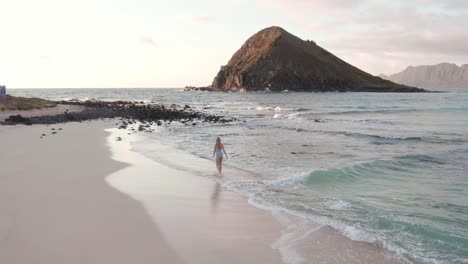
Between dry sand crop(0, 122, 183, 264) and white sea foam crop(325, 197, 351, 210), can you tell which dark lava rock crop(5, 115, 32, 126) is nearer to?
dry sand crop(0, 122, 183, 264)

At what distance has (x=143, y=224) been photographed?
8.95 m

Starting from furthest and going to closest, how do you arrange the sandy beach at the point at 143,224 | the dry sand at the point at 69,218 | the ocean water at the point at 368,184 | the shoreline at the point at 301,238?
1. the ocean water at the point at 368,184
2. the shoreline at the point at 301,238
3. the sandy beach at the point at 143,224
4. the dry sand at the point at 69,218

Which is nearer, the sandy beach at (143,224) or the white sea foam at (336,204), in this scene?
the sandy beach at (143,224)

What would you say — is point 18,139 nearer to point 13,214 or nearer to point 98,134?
Answer: point 98,134

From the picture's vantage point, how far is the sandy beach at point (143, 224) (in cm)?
736

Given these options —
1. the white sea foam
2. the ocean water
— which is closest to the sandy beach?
the ocean water

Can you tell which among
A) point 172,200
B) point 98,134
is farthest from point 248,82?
point 172,200

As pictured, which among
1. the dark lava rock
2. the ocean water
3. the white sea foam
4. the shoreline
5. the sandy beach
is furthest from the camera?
the dark lava rock

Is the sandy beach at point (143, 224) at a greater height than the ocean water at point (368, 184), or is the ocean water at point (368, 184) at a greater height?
the sandy beach at point (143, 224)

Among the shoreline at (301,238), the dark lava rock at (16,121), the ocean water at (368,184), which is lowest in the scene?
the ocean water at (368,184)

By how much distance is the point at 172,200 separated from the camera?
11250mm

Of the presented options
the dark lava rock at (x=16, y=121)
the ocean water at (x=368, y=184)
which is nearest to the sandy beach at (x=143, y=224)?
the ocean water at (x=368, y=184)

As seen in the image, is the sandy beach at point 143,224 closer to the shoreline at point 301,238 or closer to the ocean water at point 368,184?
the shoreline at point 301,238

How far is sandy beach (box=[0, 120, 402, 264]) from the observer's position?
24.1ft
